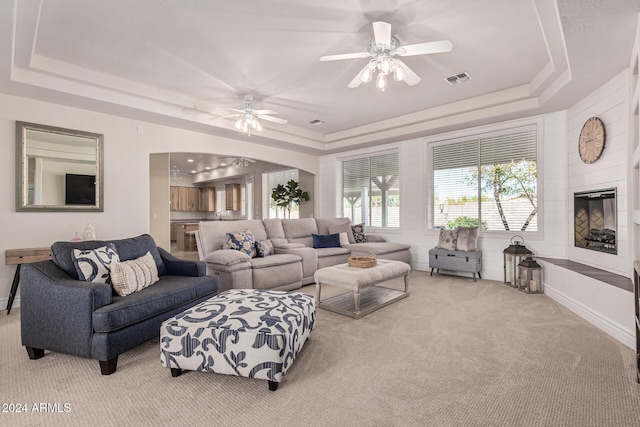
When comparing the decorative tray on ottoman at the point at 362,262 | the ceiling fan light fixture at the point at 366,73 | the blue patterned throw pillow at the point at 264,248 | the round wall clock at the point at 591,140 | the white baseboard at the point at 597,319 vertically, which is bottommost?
the white baseboard at the point at 597,319

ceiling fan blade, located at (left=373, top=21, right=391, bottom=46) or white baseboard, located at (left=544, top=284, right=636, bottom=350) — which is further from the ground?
ceiling fan blade, located at (left=373, top=21, right=391, bottom=46)

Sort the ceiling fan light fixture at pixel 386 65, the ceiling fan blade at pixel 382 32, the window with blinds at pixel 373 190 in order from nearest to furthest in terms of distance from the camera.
Answer: the ceiling fan blade at pixel 382 32 → the ceiling fan light fixture at pixel 386 65 → the window with blinds at pixel 373 190

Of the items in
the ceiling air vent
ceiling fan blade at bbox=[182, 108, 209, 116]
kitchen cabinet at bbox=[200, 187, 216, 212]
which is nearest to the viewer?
the ceiling air vent

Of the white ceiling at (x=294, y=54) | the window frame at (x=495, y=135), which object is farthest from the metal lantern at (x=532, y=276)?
the white ceiling at (x=294, y=54)

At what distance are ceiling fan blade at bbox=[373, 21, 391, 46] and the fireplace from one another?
3.01 m

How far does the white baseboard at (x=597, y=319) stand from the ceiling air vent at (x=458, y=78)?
2.91 metres

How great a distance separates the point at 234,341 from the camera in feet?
6.34

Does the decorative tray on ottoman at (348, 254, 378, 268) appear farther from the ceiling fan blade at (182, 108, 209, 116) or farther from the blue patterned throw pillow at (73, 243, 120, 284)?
the ceiling fan blade at (182, 108, 209, 116)

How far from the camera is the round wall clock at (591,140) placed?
3.60 metres

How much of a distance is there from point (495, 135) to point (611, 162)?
6.14 feet

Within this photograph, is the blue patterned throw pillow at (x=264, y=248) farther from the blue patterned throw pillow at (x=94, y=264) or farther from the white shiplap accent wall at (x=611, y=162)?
the white shiplap accent wall at (x=611, y=162)

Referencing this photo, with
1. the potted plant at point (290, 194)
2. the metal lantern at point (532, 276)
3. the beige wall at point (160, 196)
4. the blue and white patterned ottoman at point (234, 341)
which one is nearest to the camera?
the blue and white patterned ottoman at point (234, 341)

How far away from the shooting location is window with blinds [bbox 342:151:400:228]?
6.56 meters

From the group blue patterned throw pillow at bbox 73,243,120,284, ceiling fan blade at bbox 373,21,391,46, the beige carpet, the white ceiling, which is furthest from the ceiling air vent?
blue patterned throw pillow at bbox 73,243,120,284
